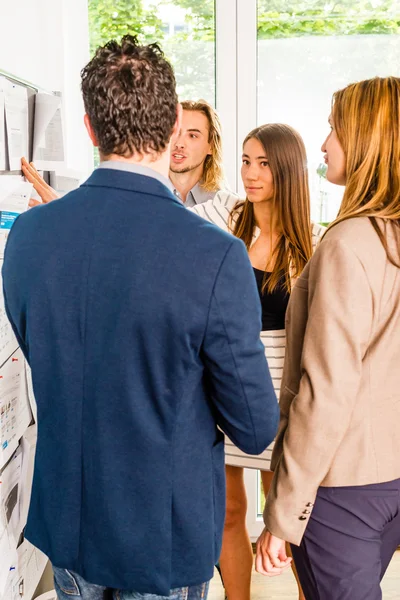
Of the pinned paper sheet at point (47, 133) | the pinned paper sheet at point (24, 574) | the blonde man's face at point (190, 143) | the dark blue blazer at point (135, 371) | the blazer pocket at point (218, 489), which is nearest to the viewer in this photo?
the dark blue blazer at point (135, 371)

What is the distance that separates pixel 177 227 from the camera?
885 millimetres

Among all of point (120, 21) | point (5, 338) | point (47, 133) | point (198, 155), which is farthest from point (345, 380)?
point (120, 21)

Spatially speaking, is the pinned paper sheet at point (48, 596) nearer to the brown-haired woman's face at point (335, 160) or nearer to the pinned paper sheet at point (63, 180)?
the pinned paper sheet at point (63, 180)

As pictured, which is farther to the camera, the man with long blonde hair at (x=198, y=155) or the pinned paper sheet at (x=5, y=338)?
the man with long blonde hair at (x=198, y=155)

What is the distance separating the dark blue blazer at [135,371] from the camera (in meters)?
0.88

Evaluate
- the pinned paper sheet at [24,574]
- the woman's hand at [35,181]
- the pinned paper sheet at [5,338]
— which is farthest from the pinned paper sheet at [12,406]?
the woman's hand at [35,181]

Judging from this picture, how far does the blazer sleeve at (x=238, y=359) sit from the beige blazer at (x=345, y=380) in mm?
92

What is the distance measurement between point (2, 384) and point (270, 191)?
A: 974mm

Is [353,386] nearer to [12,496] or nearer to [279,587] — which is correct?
[12,496]

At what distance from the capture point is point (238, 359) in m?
0.93

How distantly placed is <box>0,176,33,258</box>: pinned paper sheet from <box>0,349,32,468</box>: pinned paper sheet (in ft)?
0.89

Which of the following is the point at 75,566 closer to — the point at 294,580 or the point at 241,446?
the point at 241,446

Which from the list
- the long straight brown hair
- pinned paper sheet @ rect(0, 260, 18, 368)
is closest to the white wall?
pinned paper sheet @ rect(0, 260, 18, 368)

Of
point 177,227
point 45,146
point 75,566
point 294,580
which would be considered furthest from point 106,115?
point 294,580
